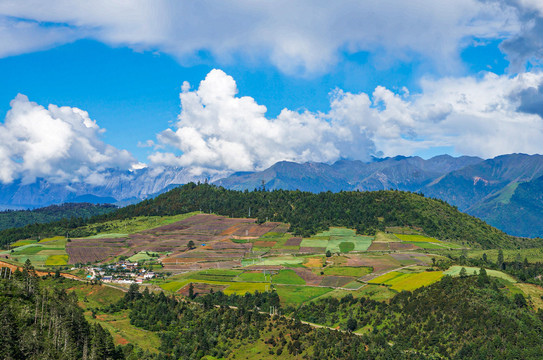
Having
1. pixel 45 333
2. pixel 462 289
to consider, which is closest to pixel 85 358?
pixel 45 333

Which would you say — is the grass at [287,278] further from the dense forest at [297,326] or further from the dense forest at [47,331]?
the dense forest at [47,331]

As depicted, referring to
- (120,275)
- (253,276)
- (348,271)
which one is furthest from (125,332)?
(348,271)

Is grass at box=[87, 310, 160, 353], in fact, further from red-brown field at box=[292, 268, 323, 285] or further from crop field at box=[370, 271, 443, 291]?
→ crop field at box=[370, 271, 443, 291]

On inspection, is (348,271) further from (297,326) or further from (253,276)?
(297,326)

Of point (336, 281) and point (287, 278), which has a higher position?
point (287, 278)

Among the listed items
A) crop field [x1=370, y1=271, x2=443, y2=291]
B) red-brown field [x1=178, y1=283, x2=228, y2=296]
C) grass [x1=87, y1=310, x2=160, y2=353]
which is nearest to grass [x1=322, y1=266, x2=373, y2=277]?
crop field [x1=370, y1=271, x2=443, y2=291]

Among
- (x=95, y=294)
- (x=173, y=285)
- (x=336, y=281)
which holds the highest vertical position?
(x=336, y=281)

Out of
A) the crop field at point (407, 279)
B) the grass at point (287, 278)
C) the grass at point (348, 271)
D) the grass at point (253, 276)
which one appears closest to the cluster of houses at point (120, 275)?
the grass at point (253, 276)
